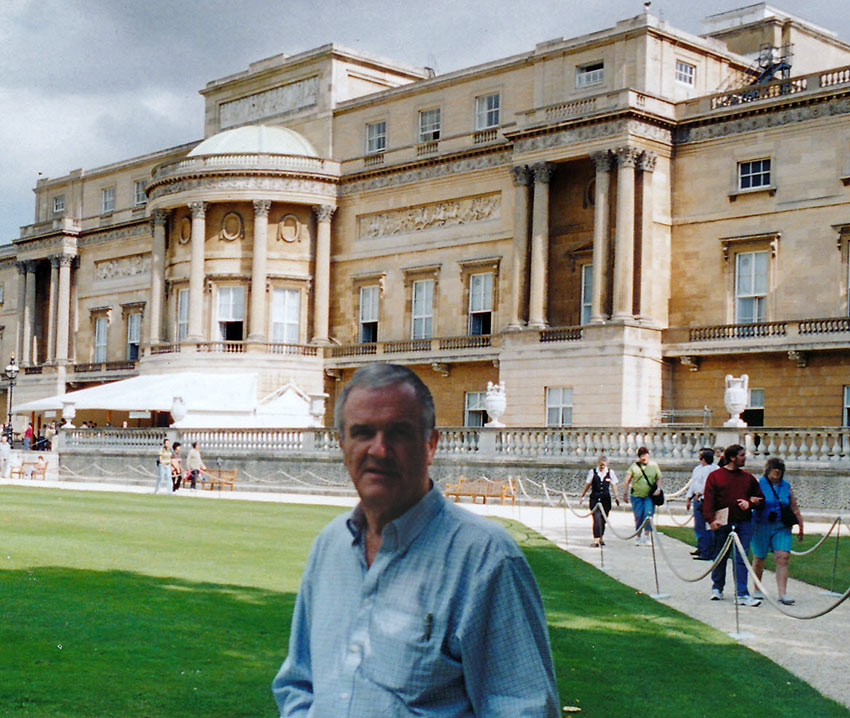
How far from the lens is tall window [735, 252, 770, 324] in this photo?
138ft

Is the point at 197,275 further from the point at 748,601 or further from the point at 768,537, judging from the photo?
the point at 748,601

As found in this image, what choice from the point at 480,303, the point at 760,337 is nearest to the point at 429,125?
the point at 480,303

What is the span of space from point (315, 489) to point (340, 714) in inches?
1459

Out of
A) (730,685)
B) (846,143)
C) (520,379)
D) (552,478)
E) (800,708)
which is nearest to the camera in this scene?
(800,708)

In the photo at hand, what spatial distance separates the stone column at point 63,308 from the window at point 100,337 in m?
1.58

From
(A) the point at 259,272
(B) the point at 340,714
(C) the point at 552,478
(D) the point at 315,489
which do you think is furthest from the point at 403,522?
(A) the point at 259,272

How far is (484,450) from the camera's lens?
3819 centimetres

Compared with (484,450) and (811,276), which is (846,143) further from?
(484,450)

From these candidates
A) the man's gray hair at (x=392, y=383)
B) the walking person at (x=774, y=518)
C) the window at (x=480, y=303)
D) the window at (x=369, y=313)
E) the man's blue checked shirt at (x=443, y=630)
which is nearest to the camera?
the man's blue checked shirt at (x=443, y=630)

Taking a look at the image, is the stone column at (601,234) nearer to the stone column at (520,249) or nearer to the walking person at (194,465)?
the stone column at (520,249)

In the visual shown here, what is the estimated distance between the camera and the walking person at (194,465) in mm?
41688

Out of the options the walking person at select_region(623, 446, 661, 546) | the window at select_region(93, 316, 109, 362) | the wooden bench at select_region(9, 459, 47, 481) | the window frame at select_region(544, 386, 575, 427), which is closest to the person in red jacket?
the walking person at select_region(623, 446, 661, 546)

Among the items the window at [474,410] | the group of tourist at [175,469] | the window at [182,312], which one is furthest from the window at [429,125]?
the group of tourist at [175,469]

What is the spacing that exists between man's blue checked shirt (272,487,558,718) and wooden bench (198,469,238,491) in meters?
38.8
